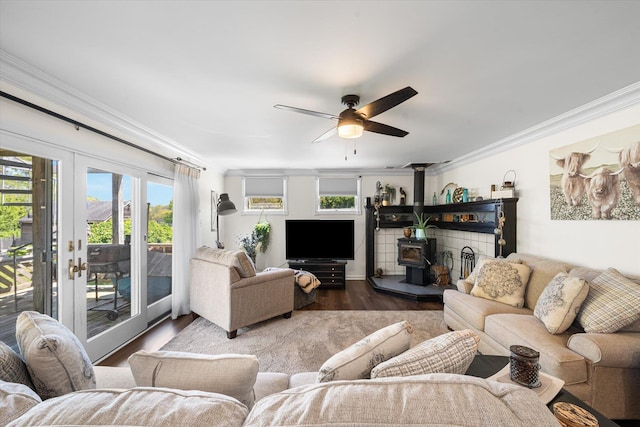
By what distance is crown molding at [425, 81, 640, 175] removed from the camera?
7.01ft

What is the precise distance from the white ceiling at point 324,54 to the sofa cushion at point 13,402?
1555mm

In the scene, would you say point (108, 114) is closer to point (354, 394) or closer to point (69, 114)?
point (69, 114)

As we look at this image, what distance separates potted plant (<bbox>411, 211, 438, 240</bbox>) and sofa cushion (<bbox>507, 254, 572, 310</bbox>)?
1927mm

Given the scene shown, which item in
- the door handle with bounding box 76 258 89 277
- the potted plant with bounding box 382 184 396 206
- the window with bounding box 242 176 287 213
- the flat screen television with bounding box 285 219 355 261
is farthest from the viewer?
the window with bounding box 242 176 287 213

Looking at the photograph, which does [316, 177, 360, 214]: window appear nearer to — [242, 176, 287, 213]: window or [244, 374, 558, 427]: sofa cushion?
[242, 176, 287, 213]: window

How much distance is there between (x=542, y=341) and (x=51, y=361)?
2797mm

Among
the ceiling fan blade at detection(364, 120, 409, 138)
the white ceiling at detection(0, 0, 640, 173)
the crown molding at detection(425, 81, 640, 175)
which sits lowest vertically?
the ceiling fan blade at detection(364, 120, 409, 138)

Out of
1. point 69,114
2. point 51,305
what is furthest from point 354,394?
point 69,114

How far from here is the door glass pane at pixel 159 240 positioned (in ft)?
11.2

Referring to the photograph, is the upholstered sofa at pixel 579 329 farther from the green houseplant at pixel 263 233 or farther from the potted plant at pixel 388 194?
the green houseplant at pixel 263 233

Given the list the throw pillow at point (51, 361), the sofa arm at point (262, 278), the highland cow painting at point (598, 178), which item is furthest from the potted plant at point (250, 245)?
the highland cow painting at point (598, 178)

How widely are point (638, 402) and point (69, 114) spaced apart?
467 cm

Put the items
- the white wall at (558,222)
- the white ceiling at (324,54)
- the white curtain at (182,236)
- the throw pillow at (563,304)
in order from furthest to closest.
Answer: the white curtain at (182,236) < the white wall at (558,222) < the throw pillow at (563,304) < the white ceiling at (324,54)

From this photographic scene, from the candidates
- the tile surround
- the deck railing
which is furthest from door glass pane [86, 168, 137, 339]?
the tile surround
